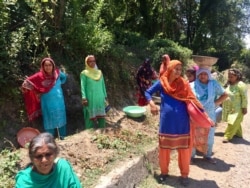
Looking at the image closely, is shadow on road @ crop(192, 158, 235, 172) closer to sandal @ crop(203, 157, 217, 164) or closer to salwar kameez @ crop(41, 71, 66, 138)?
sandal @ crop(203, 157, 217, 164)

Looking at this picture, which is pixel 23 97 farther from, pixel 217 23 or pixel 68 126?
pixel 217 23

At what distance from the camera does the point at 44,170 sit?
2.37 m

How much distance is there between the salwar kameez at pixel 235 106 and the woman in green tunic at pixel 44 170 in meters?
5.45

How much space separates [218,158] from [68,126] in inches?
124

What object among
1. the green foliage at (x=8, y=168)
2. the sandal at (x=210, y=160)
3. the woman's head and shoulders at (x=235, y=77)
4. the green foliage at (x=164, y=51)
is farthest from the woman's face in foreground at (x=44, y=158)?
the green foliage at (x=164, y=51)

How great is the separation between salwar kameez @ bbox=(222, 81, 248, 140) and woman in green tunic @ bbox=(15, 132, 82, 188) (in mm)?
5450

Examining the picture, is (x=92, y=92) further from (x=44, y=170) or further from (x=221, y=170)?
(x=44, y=170)

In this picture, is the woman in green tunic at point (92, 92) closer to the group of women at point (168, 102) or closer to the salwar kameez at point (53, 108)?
the group of women at point (168, 102)

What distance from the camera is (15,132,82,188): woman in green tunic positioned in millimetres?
2344

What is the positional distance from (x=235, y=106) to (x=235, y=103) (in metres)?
0.07

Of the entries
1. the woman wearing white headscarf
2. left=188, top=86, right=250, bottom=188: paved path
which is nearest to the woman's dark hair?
left=188, top=86, right=250, bottom=188: paved path

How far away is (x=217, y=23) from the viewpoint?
21875mm

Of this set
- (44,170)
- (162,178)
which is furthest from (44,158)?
(162,178)

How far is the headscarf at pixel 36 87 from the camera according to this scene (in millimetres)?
5770
